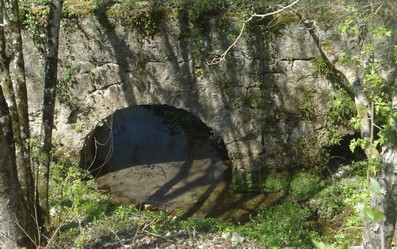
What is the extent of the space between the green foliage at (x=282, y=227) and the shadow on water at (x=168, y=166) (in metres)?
0.35

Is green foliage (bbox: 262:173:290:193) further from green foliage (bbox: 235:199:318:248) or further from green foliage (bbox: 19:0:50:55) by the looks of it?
green foliage (bbox: 19:0:50:55)

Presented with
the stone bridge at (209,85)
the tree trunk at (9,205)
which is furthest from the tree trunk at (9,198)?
the stone bridge at (209,85)

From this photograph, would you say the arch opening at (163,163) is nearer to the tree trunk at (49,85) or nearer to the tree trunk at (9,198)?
the tree trunk at (49,85)

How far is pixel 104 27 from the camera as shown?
706cm

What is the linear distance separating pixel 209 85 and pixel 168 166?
7.47 ft

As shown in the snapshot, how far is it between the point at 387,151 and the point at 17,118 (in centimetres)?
345

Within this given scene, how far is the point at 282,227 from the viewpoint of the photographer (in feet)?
22.0

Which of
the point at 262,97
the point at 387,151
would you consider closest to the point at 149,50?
the point at 262,97

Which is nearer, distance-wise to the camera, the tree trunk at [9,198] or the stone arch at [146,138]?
the tree trunk at [9,198]

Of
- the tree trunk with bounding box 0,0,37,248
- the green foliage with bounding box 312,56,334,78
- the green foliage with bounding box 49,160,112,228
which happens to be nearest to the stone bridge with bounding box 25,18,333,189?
the green foliage with bounding box 312,56,334,78

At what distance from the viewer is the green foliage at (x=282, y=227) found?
6125 millimetres

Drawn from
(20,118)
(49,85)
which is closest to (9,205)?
(20,118)

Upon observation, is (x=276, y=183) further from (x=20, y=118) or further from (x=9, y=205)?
(x=9, y=205)

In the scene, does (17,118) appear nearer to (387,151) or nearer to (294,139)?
(387,151)
